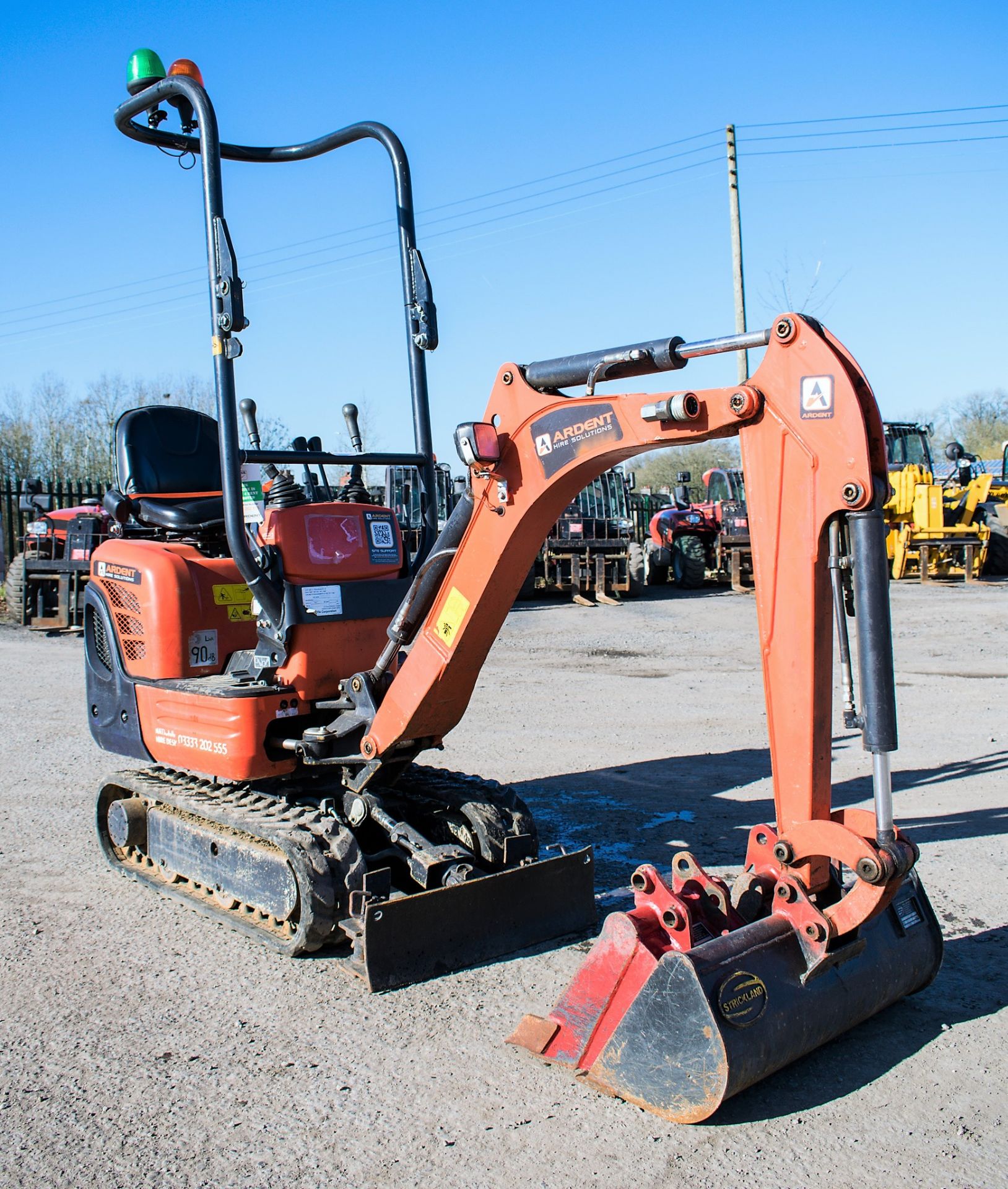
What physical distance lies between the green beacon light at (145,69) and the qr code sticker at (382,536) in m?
2.16

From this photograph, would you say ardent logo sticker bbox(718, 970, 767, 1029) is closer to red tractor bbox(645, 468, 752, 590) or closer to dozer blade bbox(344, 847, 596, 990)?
dozer blade bbox(344, 847, 596, 990)

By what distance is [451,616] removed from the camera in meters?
4.29

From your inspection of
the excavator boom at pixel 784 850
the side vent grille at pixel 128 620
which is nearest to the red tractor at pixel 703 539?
the side vent grille at pixel 128 620

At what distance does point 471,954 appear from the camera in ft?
14.2

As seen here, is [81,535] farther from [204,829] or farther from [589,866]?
[589,866]

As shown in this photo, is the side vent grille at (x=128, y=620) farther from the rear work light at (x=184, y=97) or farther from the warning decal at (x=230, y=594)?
the rear work light at (x=184, y=97)

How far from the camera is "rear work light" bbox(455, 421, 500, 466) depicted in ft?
13.2

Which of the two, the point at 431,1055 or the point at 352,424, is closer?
the point at 431,1055

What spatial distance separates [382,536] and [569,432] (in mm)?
1564

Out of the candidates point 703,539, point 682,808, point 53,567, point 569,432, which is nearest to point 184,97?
point 569,432

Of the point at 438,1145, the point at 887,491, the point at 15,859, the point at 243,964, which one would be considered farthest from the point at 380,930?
the point at 15,859

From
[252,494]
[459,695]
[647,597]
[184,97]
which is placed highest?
[184,97]

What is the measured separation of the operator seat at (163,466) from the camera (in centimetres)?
578

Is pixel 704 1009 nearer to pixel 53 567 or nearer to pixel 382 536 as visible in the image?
pixel 382 536
